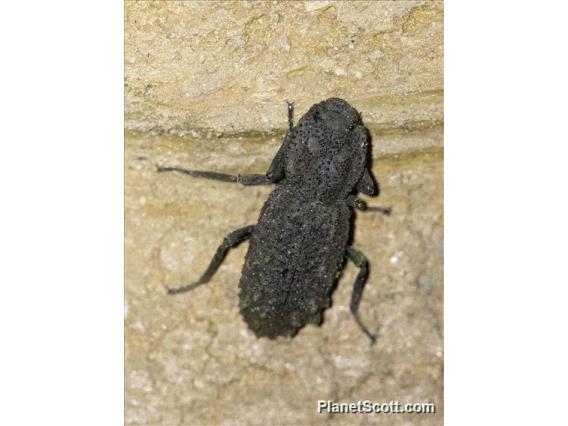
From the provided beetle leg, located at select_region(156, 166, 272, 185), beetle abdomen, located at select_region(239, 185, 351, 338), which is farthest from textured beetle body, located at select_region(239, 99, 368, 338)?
beetle leg, located at select_region(156, 166, 272, 185)

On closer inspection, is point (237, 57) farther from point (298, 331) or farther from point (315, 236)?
point (298, 331)

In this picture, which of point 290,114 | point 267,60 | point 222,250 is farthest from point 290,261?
point 267,60

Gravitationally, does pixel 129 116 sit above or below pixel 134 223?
above

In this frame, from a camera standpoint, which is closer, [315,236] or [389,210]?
[315,236]

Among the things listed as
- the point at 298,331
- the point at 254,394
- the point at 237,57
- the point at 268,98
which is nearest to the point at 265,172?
the point at 268,98

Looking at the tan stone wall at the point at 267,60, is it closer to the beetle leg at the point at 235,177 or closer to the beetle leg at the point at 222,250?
the beetle leg at the point at 235,177

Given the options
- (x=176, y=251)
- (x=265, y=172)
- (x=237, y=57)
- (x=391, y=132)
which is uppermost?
(x=237, y=57)
